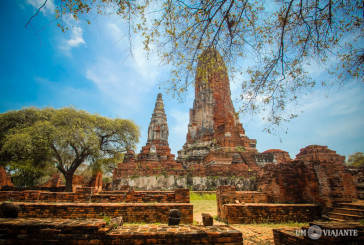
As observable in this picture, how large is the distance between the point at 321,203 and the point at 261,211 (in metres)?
2.11

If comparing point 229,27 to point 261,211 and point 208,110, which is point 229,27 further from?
point 208,110

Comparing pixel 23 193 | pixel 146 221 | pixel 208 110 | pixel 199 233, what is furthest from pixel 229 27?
pixel 208 110

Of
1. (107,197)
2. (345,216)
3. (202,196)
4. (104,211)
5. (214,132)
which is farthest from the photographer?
(214,132)

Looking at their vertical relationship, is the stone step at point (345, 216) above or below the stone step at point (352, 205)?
below

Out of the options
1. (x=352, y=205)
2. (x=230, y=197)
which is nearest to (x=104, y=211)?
(x=230, y=197)

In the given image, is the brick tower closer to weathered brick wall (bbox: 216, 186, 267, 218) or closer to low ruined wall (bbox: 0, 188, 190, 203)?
weathered brick wall (bbox: 216, 186, 267, 218)

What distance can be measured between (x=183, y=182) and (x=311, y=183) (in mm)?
9928

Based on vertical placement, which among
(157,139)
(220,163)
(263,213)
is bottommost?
(263,213)

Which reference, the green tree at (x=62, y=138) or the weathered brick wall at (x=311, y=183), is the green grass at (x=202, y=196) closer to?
the weathered brick wall at (x=311, y=183)

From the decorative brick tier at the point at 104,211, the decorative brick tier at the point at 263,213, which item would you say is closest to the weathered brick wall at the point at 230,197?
the decorative brick tier at the point at 263,213

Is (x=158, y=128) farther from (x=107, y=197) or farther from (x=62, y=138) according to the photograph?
(x=107, y=197)

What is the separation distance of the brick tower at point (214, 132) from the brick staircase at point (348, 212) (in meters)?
11.1

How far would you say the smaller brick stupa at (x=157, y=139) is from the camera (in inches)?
778

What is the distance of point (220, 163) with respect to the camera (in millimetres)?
16562
